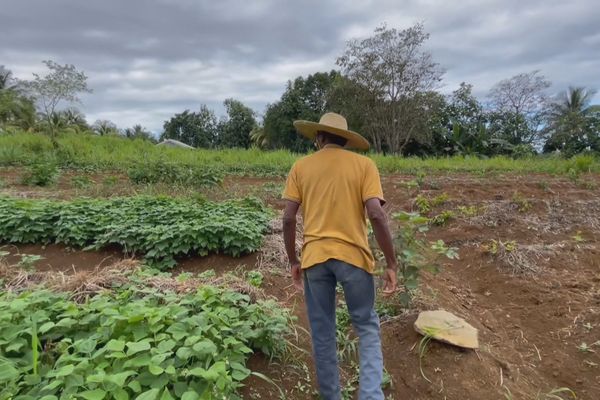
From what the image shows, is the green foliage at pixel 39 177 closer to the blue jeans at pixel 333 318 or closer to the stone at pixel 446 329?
the blue jeans at pixel 333 318

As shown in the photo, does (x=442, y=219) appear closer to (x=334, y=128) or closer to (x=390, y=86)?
(x=334, y=128)

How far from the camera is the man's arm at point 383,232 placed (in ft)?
7.47

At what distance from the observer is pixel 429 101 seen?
920 inches

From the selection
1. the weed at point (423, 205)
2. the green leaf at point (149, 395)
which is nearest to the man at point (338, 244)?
the green leaf at point (149, 395)

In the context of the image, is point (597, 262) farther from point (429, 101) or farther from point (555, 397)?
point (429, 101)

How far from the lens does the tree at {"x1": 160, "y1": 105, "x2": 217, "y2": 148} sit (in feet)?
150

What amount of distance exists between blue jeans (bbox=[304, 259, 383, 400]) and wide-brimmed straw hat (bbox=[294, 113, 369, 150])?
0.68 meters

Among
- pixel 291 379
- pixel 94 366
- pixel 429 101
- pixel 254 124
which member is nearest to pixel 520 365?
pixel 291 379

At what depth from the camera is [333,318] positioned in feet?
8.02

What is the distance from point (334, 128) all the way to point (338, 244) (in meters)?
0.61

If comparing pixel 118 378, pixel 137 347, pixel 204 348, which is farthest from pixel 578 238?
pixel 118 378

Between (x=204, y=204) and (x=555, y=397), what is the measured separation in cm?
404

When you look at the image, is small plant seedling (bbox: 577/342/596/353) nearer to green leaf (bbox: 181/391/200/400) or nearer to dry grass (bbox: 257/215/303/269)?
dry grass (bbox: 257/215/303/269)

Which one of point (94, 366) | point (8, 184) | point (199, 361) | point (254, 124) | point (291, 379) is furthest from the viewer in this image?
point (254, 124)
